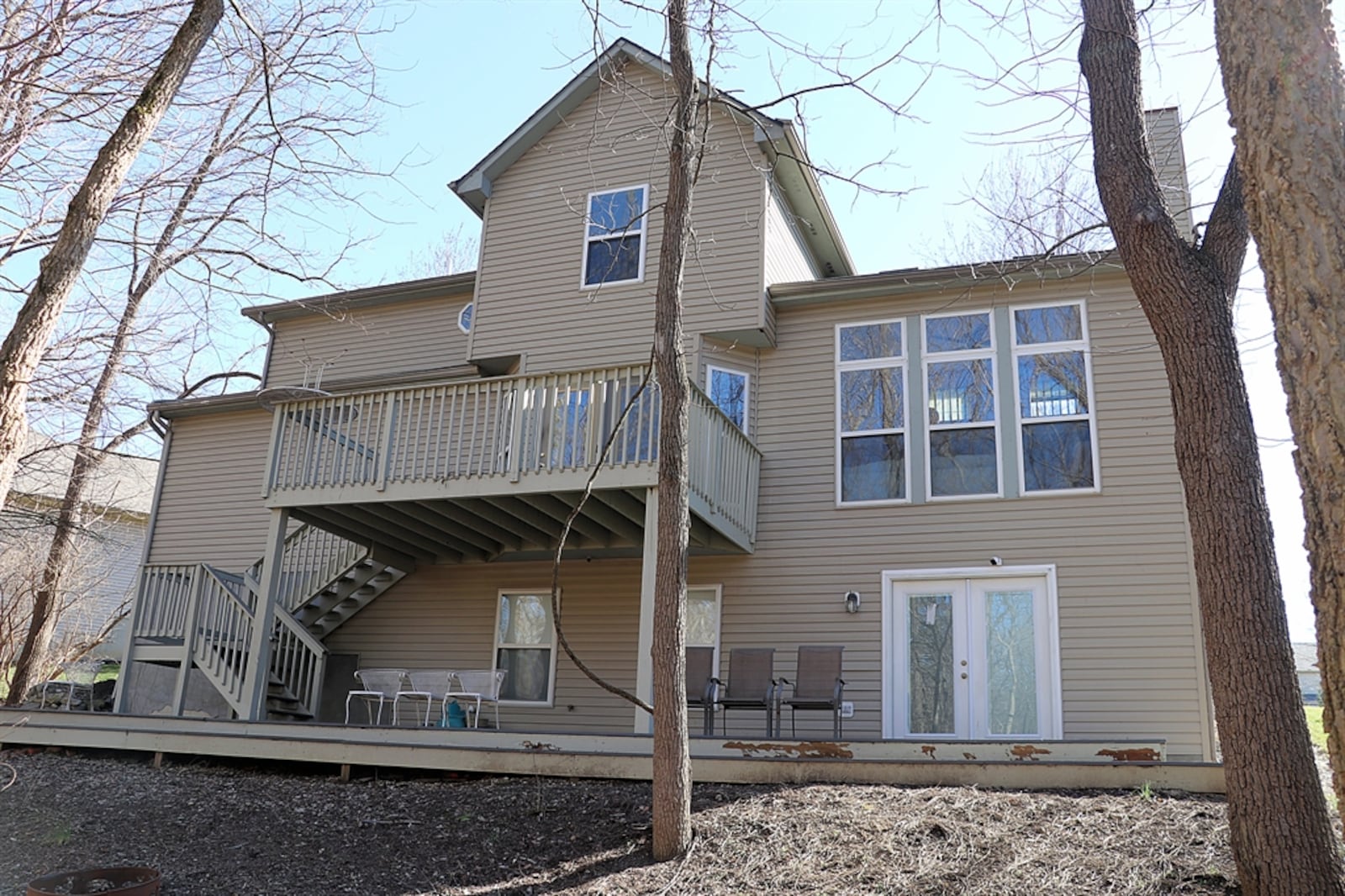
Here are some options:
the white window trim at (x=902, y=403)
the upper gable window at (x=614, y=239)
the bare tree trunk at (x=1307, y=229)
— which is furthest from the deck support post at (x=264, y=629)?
the bare tree trunk at (x=1307, y=229)

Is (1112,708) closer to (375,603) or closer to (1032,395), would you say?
(1032,395)

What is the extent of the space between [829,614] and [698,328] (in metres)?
3.48

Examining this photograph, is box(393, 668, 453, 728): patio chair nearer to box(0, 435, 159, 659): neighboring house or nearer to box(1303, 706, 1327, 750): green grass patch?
box(0, 435, 159, 659): neighboring house

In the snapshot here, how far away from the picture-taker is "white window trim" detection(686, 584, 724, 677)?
1124cm

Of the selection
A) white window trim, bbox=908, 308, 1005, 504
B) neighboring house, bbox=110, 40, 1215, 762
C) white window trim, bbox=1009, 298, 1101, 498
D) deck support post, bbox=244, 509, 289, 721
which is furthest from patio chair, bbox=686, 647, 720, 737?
deck support post, bbox=244, 509, 289, 721

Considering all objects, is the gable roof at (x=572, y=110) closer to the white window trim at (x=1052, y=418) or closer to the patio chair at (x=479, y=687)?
the white window trim at (x=1052, y=418)

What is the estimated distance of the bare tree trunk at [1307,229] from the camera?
10.9ft

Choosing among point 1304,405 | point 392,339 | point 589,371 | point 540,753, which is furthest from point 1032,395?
point 392,339

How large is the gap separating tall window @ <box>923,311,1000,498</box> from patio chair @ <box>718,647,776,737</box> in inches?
100

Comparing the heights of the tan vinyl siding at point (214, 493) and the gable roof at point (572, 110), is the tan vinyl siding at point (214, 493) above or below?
below

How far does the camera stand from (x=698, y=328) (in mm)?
11930

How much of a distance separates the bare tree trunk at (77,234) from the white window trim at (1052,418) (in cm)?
791

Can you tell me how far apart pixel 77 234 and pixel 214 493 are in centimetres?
938

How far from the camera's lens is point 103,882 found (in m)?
6.02
